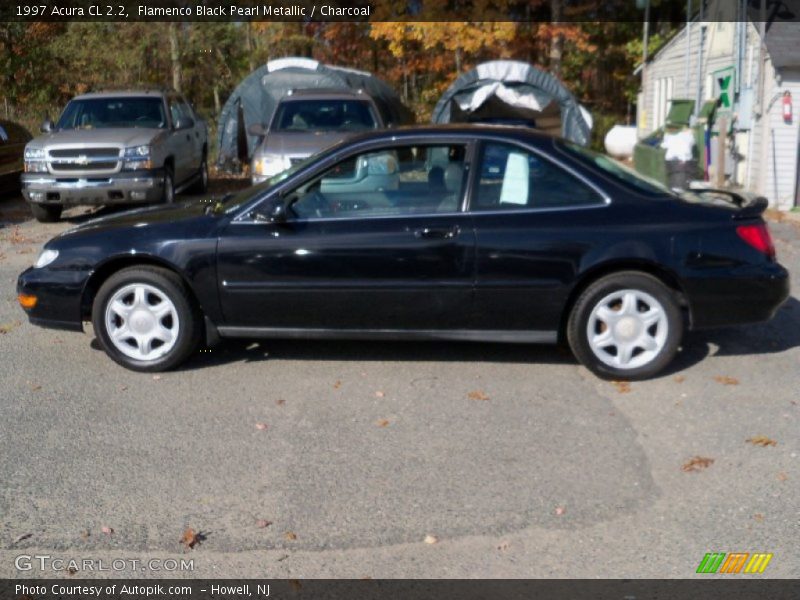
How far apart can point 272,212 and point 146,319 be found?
1.12 meters

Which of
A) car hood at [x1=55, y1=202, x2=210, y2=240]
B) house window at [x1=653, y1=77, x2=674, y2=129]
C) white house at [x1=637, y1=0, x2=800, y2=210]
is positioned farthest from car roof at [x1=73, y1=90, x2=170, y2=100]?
house window at [x1=653, y1=77, x2=674, y2=129]

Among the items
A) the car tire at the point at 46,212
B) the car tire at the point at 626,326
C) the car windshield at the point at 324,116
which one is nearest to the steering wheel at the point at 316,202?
the car tire at the point at 626,326

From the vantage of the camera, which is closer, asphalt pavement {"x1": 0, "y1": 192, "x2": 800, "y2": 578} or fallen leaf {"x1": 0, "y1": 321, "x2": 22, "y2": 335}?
asphalt pavement {"x1": 0, "y1": 192, "x2": 800, "y2": 578}

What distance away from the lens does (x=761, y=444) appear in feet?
16.3

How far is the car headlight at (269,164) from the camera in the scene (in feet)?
40.9

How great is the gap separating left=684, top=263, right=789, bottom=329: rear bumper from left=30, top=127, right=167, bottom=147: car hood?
9.02m

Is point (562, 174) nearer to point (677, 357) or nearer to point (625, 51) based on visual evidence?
point (677, 357)

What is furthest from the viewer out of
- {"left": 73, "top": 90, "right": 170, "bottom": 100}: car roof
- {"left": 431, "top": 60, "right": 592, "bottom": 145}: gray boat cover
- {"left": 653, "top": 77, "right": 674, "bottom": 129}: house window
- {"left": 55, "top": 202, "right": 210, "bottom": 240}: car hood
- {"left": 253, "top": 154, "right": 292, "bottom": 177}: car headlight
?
{"left": 653, "top": 77, "right": 674, "bottom": 129}: house window

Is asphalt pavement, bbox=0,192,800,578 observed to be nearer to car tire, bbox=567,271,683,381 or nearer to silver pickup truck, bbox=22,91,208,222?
car tire, bbox=567,271,683,381

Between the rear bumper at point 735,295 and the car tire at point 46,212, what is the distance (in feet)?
34.8

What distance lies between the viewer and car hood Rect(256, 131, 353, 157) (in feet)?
41.3

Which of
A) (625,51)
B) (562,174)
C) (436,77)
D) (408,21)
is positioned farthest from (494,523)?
(625,51)

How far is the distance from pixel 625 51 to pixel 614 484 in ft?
96.9

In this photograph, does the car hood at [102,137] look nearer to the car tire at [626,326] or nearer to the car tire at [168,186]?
the car tire at [168,186]
